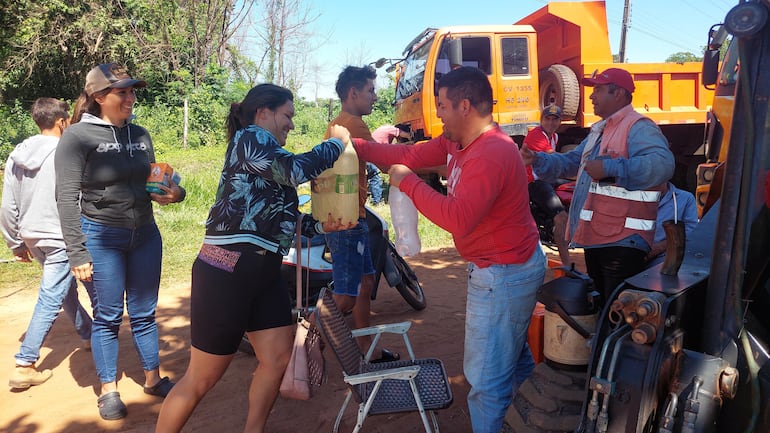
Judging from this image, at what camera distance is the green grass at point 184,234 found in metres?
6.66

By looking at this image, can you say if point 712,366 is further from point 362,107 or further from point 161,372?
point 161,372

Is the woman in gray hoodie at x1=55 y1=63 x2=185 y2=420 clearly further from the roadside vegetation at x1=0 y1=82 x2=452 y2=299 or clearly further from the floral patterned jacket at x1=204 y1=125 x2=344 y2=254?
the roadside vegetation at x1=0 y1=82 x2=452 y2=299

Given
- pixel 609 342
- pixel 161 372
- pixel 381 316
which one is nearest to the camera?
pixel 609 342

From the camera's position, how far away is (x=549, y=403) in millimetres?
2021

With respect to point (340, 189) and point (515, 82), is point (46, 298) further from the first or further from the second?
point (515, 82)

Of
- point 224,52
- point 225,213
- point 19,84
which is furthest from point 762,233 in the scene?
point 19,84

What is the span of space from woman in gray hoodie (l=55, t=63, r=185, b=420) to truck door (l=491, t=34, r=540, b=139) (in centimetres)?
632

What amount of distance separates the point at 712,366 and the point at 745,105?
74 centimetres

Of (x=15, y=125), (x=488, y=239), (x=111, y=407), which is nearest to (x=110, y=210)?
(x=111, y=407)

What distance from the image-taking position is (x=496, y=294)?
7.95 feet

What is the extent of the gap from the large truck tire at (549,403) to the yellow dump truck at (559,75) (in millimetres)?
6895

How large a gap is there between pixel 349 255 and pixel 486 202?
1.60 m

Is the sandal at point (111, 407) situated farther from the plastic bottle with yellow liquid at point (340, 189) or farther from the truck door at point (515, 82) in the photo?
the truck door at point (515, 82)

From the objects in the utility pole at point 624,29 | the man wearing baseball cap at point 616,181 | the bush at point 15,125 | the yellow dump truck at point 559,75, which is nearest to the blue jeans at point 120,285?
the man wearing baseball cap at point 616,181
